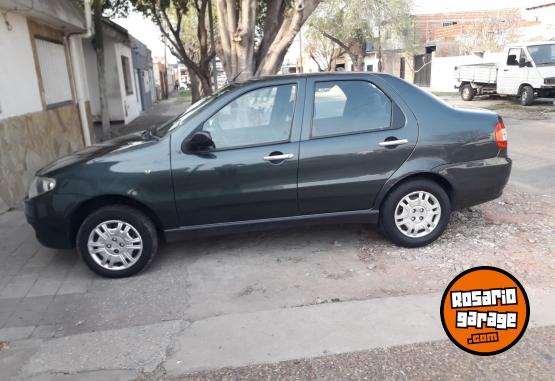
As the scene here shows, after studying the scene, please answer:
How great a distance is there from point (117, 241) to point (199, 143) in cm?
112

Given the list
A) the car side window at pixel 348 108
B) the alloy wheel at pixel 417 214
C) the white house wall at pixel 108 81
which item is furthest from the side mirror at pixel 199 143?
the white house wall at pixel 108 81

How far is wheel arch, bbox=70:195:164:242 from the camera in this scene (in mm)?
3918

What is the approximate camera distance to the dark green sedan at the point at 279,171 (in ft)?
12.8

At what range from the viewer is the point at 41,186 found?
3.96 metres

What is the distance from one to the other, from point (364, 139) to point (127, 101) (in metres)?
15.2

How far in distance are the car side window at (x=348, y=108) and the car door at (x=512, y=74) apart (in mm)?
14937

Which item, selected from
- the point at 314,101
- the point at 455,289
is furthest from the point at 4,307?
the point at 455,289

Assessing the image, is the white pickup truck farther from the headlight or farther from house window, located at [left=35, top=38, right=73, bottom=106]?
the headlight

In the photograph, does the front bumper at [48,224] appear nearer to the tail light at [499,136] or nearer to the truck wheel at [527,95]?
the tail light at [499,136]

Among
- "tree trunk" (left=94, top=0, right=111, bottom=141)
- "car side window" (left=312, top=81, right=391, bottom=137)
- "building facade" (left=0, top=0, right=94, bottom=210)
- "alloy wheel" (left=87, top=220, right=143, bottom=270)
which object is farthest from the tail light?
"tree trunk" (left=94, top=0, right=111, bottom=141)

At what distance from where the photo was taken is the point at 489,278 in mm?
2162

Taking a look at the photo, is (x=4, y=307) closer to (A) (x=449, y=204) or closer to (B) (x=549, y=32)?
(A) (x=449, y=204)

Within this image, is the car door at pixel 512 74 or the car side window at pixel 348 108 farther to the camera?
the car door at pixel 512 74

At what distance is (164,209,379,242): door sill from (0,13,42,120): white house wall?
386 cm
